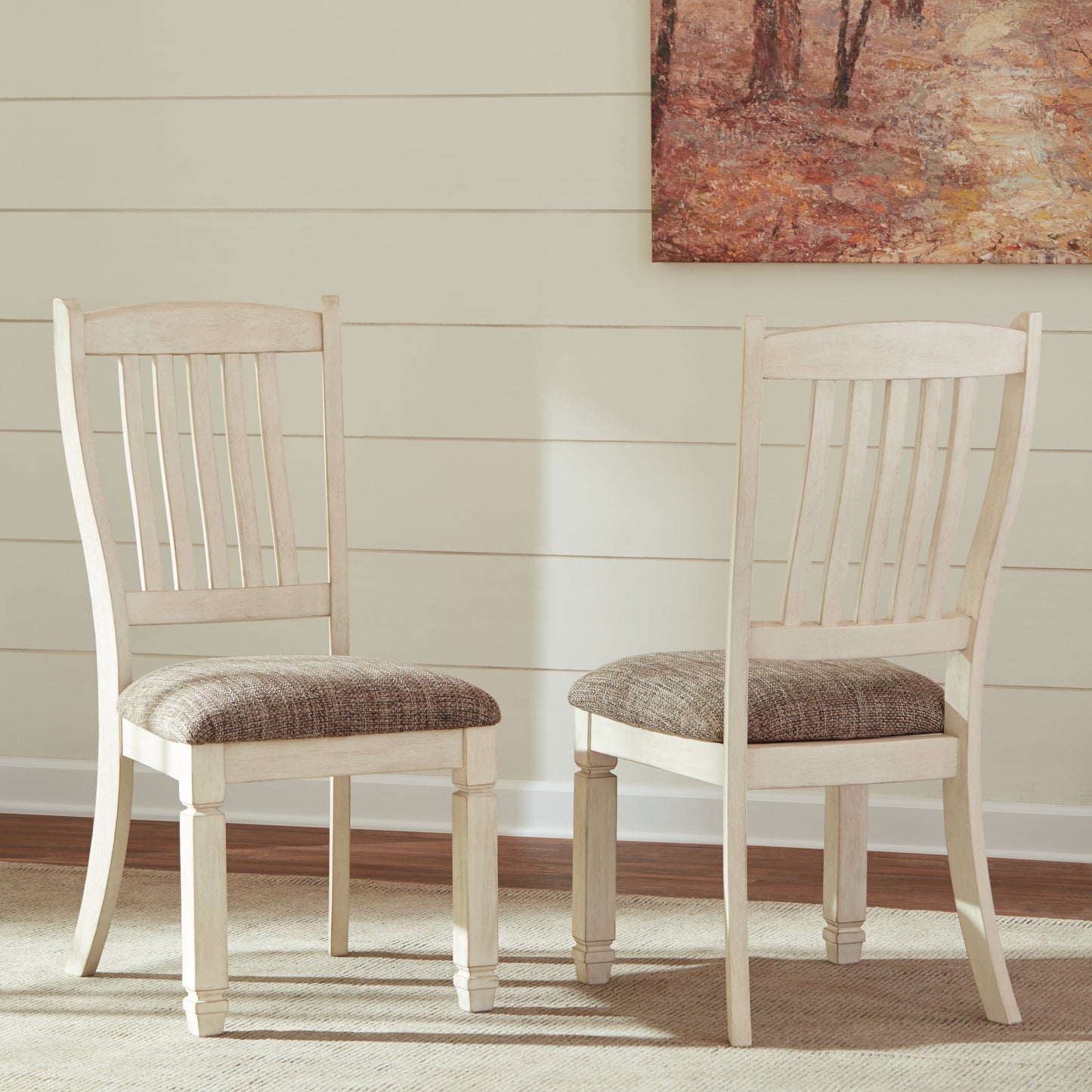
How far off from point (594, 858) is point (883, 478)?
0.69 m

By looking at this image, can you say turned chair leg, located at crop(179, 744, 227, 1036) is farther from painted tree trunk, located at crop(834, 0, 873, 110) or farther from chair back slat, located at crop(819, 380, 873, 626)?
painted tree trunk, located at crop(834, 0, 873, 110)

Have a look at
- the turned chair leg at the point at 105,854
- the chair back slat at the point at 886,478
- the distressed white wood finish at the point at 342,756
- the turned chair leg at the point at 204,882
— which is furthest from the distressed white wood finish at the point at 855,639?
the turned chair leg at the point at 105,854

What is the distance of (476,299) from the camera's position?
2.95 m

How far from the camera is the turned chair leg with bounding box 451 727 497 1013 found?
1.91 meters

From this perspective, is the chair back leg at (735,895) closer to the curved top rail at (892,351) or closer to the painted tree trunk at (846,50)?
the curved top rail at (892,351)

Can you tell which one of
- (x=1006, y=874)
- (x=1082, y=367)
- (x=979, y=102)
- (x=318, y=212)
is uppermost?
(x=979, y=102)

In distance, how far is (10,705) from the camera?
3.15 meters

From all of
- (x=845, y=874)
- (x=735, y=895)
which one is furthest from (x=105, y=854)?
(x=845, y=874)

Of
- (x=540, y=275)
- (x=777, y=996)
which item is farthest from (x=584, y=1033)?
(x=540, y=275)

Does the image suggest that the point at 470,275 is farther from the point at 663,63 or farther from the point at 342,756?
the point at 342,756

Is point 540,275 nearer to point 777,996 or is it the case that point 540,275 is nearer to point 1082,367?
point 1082,367

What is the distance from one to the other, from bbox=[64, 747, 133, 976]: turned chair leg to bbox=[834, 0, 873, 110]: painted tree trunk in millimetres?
1827

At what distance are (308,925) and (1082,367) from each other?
5.87ft

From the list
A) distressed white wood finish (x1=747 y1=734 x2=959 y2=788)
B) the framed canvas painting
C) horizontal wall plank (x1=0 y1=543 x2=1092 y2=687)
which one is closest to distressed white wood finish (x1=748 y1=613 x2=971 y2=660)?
distressed white wood finish (x1=747 y1=734 x2=959 y2=788)
